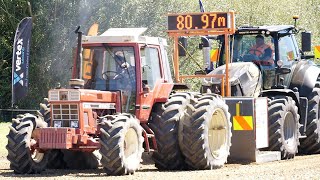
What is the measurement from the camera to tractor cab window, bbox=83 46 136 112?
14.0 m

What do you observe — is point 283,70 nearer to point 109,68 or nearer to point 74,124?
point 109,68

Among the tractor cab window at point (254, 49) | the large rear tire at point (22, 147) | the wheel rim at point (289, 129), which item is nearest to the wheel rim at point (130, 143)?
the large rear tire at point (22, 147)

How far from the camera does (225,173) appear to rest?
523 inches

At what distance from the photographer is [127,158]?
1315cm

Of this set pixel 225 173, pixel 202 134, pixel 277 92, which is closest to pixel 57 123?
pixel 202 134

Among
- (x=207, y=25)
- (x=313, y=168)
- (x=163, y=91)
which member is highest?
(x=207, y=25)

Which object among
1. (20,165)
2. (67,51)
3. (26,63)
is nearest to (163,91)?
(20,165)

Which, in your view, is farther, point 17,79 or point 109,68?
point 17,79

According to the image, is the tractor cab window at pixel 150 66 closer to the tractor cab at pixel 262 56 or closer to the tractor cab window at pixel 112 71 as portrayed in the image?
the tractor cab window at pixel 112 71

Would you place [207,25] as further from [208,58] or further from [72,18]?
[72,18]

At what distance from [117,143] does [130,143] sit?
649 millimetres

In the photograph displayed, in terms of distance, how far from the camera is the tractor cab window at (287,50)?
60.0 ft

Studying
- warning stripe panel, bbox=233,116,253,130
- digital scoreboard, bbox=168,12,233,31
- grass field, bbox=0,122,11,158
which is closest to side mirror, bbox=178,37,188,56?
digital scoreboard, bbox=168,12,233,31

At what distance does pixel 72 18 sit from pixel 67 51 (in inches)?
53.1
